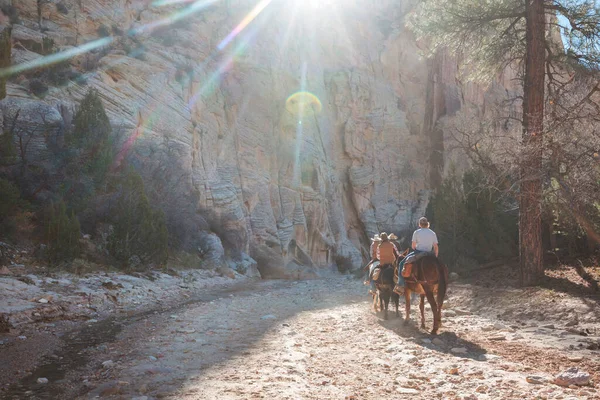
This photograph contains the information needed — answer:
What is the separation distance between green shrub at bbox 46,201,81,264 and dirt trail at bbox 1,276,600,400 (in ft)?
13.7

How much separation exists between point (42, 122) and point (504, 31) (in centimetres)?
1738

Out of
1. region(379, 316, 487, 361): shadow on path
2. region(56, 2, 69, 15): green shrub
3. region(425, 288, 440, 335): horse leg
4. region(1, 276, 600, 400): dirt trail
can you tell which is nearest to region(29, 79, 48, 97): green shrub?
region(56, 2, 69, 15): green shrub

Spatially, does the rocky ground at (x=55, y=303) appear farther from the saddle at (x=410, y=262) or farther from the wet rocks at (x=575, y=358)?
the wet rocks at (x=575, y=358)

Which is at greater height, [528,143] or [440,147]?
[440,147]

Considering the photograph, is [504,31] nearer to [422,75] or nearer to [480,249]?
[480,249]

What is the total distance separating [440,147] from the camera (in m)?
52.5

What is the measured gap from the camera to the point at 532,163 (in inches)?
376

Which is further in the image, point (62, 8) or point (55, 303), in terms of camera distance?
point (62, 8)

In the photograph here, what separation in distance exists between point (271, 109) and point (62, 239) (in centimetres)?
2827

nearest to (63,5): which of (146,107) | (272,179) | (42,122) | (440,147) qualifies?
(146,107)

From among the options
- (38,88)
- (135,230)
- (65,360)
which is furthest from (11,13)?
(65,360)

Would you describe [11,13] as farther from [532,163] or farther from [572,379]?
[572,379]

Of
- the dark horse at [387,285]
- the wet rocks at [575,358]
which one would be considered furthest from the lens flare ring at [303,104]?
the wet rocks at [575,358]

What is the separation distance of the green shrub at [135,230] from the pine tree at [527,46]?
1114 cm
